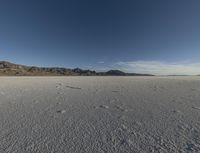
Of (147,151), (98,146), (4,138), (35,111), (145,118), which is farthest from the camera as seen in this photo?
(35,111)

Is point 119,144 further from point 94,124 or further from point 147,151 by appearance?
point 94,124

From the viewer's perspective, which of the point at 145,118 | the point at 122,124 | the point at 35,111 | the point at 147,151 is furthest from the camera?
the point at 35,111

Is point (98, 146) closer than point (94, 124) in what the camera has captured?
Yes

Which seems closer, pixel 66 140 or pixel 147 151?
pixel 147 151

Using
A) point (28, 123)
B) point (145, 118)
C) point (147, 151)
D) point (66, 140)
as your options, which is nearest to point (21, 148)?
point (66, 140)

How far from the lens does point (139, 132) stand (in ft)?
9.56

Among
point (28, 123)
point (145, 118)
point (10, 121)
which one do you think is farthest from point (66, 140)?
point (145, 118)

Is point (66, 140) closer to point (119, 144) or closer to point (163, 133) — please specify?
point (119, 144)

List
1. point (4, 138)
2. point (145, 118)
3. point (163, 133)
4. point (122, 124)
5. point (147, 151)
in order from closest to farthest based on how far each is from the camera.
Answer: point (147, 151), point (4, 138), point (163, 133), point (122, 124), point (145, 118)

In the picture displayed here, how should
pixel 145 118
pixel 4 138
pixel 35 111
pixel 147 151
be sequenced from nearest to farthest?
pixel 147 151, pixel 4 138, pixel 145 118, pixel 35 111

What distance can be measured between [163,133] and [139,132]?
1.47 ft

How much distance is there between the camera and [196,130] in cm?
301

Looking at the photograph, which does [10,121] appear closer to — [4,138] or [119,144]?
[4,138]

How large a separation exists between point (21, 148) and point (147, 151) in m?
1.91
